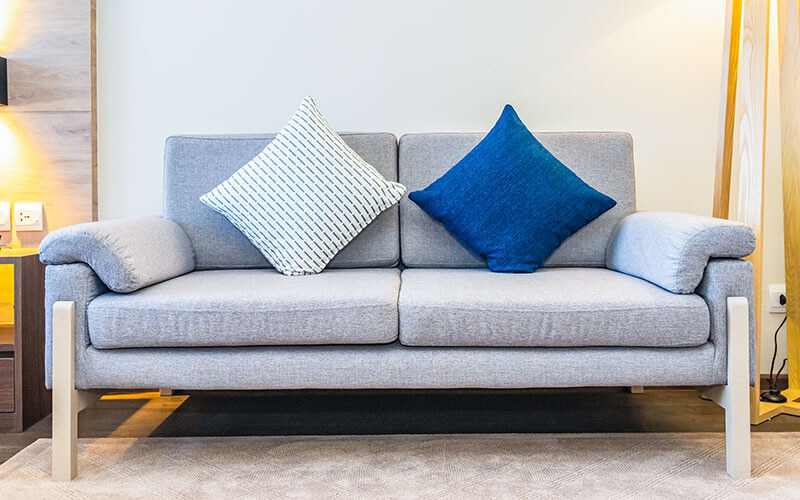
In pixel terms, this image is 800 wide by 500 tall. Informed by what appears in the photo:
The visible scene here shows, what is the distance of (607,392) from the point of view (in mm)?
2355

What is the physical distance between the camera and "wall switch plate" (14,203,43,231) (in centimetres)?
Result: 240

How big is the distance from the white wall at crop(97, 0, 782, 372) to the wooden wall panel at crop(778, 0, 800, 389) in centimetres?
33

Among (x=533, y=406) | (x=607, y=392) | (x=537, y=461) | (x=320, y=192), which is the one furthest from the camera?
(x=607, y=392)

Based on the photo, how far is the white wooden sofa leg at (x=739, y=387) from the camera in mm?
1562

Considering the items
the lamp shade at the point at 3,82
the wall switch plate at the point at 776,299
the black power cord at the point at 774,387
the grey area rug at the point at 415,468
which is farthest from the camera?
the wall switch plate at the point at 776,299

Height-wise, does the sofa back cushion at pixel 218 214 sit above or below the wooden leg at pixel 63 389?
above

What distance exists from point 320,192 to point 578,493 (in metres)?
1.13

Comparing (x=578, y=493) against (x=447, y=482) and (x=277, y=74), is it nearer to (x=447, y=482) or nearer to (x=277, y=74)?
(x=447, y=482)

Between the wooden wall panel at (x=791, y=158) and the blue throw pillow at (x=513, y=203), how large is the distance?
0.66m

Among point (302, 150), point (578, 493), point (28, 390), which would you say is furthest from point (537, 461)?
point (28, 390)

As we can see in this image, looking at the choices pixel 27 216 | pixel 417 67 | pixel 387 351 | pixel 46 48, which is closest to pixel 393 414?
pixel 387 351

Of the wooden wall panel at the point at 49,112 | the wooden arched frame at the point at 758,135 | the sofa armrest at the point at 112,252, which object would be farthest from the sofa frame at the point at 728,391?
the wooden wall panel at the point at 49,112

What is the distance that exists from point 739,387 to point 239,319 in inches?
49.6

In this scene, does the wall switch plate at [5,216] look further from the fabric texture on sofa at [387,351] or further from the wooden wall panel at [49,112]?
the fabric texture on sofa at [387,351]
